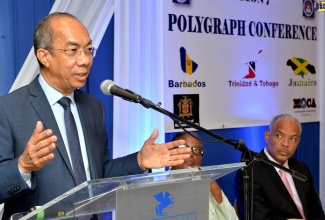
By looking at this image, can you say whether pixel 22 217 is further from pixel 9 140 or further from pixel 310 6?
pixel 310 6

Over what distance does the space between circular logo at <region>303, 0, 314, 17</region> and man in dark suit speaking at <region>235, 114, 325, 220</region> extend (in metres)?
1.55

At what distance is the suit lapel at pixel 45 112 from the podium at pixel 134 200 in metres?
0.60

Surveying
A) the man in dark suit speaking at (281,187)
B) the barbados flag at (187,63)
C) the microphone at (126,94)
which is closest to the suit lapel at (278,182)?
the man in dark suit speaking at (281,187)

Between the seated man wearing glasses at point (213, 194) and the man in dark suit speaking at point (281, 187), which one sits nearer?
the seated man wearing glasses at point (213, 194)

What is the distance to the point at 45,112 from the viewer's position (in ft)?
6.97

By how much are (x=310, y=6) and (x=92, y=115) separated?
3412 mm

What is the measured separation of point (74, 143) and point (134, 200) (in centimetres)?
72

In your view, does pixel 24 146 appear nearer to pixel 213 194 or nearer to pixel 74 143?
pixel 74 143

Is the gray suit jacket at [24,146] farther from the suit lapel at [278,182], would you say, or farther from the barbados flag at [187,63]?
the barbados flag at [187,63]

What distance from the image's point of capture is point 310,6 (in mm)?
5066

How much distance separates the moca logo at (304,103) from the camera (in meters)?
4.96

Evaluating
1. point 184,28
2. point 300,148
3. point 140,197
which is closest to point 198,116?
point 184,28

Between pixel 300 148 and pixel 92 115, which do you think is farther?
pixel 300 148

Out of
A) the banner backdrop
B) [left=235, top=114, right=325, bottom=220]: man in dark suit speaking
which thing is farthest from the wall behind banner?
[left=235, top=114, right=325, bottom=220]: man in dark suit speaking
